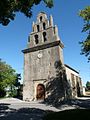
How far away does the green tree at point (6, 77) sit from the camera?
125 feet

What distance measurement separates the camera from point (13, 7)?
1081 centimetres

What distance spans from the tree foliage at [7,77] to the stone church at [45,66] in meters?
11.2

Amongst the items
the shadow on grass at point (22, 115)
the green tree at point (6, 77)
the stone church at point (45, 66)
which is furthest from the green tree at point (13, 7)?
the green tree at point (6, 77)

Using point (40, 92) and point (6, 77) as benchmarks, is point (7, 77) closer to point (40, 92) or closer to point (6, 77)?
point (6, 77)

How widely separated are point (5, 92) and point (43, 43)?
810 inches

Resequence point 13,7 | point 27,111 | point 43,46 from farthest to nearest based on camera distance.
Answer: point 43,46, point 27,111, point 13,7

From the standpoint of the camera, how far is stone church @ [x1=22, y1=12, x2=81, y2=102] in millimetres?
24969

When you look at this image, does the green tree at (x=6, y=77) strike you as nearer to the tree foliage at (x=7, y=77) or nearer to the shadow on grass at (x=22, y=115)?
the tree foliage at (x=7, y=77)

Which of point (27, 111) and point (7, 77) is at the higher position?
point (7, 77)

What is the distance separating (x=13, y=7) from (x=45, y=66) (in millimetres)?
16800

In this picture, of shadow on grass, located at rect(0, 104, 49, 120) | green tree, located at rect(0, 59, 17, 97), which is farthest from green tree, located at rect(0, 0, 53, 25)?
green tree, located at rect(0, 59, 17, 97)

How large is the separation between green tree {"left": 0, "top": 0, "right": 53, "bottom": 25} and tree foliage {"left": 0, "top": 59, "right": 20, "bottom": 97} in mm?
27609

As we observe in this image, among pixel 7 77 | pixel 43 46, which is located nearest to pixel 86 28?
pixel 43 46

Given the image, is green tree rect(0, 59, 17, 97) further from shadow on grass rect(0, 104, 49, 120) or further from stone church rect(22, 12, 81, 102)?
shadow on grass rect(0, 104, 49, 120)
